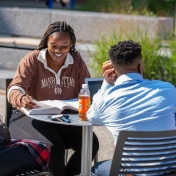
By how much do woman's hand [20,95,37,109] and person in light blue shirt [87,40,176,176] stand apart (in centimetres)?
62

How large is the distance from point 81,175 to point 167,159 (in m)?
0.94

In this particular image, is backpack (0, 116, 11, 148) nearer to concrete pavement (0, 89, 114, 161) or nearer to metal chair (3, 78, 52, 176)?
metal chair (3, 78, 52, 176)

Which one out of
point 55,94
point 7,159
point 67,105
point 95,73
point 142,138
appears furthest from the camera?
point 95,73

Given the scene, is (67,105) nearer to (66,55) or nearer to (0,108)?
(66,55)

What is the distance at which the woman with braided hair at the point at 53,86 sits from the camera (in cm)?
453

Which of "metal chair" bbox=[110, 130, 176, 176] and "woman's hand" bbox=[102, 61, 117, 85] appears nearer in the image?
"metal chair" bbox=[110, 130, 176, 176]

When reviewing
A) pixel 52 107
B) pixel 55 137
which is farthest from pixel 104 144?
pixel 52 107

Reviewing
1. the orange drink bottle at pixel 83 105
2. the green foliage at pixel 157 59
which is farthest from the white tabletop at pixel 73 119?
the green foliage at pixel 157 59

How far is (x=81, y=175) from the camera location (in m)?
4.54

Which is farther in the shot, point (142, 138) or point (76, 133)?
point (76, 133)

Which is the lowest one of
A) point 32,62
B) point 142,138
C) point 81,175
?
point 81,175

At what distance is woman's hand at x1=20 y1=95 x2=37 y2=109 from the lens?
4.36 metres

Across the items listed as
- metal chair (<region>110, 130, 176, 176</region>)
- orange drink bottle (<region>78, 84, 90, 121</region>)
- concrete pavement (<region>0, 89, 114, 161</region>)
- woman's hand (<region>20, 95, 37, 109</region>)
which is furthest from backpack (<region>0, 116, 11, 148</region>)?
concrete pavement (<region>0, 89, 114, 161</region>)

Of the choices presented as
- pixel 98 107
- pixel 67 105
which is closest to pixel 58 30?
pixel 67 105
